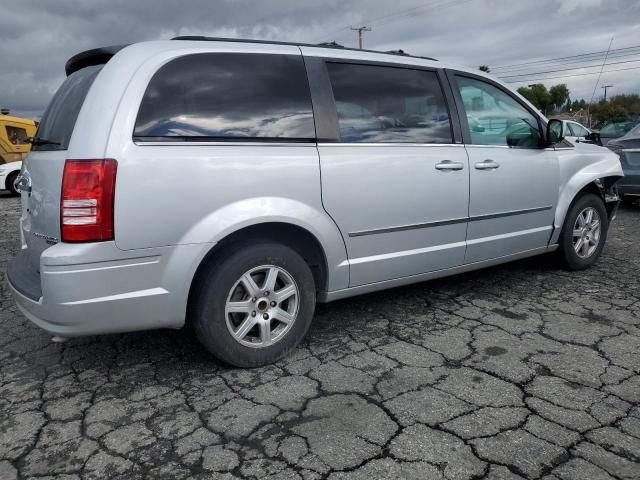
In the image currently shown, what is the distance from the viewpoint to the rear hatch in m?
2.68

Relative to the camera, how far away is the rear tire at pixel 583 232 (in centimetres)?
480

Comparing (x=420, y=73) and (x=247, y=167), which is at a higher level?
(x=420, y=73)

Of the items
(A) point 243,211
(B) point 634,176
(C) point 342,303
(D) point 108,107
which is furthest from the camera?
(B) point 634,176

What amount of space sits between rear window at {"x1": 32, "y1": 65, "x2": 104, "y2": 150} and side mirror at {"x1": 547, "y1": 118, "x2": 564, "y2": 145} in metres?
3.42

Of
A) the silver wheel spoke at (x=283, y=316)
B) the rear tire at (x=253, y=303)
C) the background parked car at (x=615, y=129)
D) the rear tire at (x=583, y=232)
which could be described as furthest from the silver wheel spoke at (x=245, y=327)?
the background parked car at (x=615, y=129)

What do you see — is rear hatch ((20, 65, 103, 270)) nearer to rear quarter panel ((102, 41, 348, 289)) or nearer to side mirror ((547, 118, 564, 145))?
rear quarter panel ((102, 41, 348, 289))

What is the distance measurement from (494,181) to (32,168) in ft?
10.0

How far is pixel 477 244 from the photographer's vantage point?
4047mm

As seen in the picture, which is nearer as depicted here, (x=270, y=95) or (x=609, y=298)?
(x=270, y=95)

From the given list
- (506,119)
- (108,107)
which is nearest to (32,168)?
(108,107)

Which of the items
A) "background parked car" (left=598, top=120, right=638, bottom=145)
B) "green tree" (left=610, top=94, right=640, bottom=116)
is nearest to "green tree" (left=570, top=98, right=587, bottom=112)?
"green tree" (left=610, top=94, right=640, bottom=116)

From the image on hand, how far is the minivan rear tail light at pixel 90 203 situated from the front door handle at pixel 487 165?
2516 mm

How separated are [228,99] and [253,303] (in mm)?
1116

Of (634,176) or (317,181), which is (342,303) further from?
(634,176)
